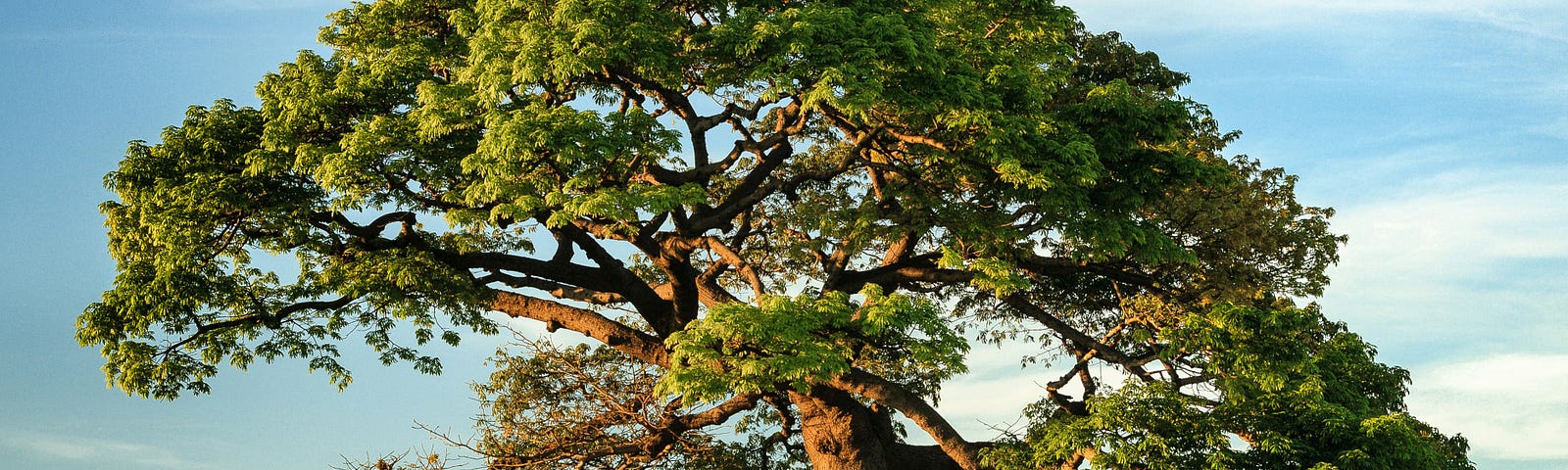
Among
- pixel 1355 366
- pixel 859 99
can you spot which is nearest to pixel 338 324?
pixel 859 99

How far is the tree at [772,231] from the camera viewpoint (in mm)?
11445

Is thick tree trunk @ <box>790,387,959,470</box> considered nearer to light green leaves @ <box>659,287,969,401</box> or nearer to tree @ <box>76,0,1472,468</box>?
tree @ <box>76,0,1472,468</box>

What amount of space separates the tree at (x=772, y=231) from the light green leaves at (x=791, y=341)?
3 cm

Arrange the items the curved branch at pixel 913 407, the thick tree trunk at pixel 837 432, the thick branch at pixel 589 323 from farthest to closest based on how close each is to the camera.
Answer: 1. the thick tree trunk at pixel 837 432
2. the thick branch at pixel 589 323
3. the curved branch at pixel 913 407

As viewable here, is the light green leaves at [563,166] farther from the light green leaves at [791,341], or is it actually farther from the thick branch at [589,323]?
the thick branch at [589,323]

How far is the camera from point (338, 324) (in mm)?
15461

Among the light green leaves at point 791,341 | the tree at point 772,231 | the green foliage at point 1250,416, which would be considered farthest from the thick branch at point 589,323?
the green foliage at point 1250,416

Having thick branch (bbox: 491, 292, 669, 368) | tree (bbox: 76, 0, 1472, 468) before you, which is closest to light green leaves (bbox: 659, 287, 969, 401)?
tree (bbox: 76, 0, 1472, 468)

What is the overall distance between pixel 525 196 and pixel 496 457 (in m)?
5.31

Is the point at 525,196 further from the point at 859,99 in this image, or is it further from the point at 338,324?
the point at 338,324

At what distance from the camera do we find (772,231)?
675 inches

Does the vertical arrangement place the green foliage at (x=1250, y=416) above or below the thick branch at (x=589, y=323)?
below

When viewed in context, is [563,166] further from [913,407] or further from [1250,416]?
[1250,416]

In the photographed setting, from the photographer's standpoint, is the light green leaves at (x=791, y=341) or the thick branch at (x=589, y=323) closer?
the light green leaves at (x=791, y=341)
